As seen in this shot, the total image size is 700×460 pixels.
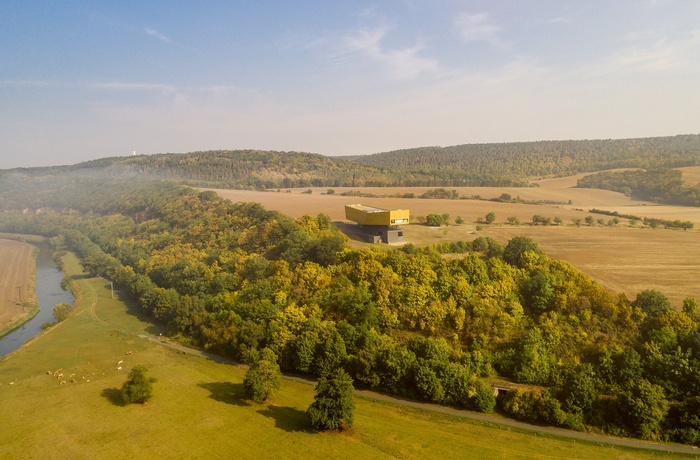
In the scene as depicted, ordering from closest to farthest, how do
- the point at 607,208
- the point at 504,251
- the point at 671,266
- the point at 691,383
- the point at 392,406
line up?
the point at 691,383
the point at 392,406
the point at 671,266
the point at 504,251
the point at 607,208

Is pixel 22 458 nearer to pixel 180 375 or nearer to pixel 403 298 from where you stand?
pixel 180 375

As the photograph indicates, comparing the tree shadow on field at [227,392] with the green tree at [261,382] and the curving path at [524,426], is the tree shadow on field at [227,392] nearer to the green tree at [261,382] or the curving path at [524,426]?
the green tree at [261,382]

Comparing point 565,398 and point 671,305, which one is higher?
point 671,305

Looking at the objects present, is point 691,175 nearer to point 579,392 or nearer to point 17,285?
point 579,392

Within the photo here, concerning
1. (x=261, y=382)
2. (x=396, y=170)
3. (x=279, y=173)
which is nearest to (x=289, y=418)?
(x=261, y=382)

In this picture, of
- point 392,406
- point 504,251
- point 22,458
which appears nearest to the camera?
point 22,458

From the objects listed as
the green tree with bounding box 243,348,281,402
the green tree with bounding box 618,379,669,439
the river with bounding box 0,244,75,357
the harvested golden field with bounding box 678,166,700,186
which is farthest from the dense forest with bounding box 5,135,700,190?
the green tree with bounding box 243,348,281,402

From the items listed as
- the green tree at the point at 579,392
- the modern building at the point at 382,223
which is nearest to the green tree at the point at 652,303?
the green tree at the point at 579,392

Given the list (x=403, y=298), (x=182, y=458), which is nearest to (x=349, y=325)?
(x=403, y=298)
